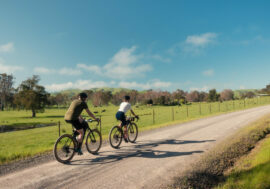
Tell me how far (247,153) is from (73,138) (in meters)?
7.05

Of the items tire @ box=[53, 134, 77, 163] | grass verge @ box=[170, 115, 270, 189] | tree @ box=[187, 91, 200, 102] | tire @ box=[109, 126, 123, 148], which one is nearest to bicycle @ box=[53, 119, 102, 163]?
tire @ box=[53, 134, 77, 163]

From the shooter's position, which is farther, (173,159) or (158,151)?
(158,151)

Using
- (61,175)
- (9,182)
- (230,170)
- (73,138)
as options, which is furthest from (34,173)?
(230,170)

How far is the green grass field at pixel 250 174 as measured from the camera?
4.07m

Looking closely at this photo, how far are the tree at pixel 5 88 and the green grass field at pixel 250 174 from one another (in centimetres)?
10003

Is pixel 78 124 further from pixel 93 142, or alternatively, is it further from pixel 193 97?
pixel 193 97

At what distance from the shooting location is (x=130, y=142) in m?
8.34

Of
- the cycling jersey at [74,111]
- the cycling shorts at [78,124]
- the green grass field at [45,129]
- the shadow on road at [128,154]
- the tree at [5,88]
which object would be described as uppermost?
the tree at [5,88]

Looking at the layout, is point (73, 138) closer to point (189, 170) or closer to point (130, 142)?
point (130, 142)

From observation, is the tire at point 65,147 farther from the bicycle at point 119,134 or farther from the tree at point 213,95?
the tree at point 213,95

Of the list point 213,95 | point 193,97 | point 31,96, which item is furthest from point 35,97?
point 193,97

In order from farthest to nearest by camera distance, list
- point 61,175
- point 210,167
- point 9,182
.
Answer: point 210,167 < point 61,175 < point 9,182

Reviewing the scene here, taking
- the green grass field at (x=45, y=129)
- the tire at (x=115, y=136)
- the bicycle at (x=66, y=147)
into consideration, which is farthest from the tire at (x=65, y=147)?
the green grass field at (x=45, y=129)

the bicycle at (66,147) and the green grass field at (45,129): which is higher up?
the bicycle at (66,147)
